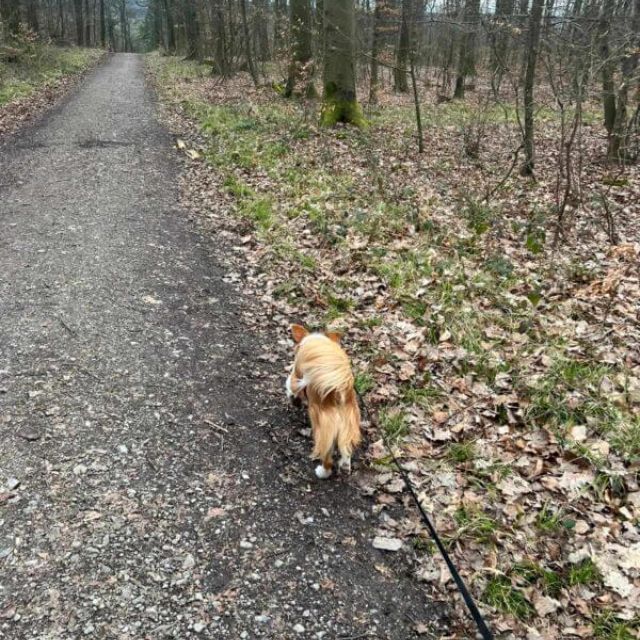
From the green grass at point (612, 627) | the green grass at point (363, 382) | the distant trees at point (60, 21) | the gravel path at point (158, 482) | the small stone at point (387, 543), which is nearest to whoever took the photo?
the green grass at point (612, 627)

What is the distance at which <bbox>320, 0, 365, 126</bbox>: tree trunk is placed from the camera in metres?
12.4

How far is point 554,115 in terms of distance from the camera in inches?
673

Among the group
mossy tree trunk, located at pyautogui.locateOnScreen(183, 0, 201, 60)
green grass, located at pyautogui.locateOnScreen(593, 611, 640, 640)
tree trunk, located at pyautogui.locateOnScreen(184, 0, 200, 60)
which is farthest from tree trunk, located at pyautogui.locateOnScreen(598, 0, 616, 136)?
tree trunk, located at pyautogui.locateOnScreen(184, 0, 200, 60)

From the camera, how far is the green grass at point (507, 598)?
289 centimetres

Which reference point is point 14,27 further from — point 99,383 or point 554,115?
point 99,383

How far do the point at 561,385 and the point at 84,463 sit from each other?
149 inches

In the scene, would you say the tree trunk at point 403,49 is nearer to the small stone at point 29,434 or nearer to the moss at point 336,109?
the moss at point 336,109

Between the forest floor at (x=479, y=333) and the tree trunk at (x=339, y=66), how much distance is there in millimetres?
1758

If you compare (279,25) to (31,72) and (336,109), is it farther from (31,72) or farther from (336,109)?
(31,72)

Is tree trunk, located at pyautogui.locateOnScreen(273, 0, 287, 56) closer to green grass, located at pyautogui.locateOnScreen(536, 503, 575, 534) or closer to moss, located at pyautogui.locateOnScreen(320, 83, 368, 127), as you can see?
moss, located at pyautogui.locateOnScreen(320, 83, 368, 127)

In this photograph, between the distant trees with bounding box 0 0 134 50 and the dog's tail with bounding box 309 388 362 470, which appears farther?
the distant trees with bounding box 0 0 134 50

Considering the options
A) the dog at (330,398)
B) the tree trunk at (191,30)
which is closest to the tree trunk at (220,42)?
the tree trunk at (191,30)

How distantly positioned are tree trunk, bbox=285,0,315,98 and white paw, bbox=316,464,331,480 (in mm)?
13833

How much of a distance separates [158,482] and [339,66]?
11809 millimetres
